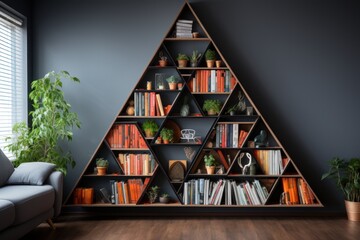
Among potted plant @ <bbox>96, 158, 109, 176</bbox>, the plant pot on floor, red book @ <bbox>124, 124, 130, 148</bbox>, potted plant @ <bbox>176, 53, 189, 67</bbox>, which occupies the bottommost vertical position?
the plant pot on floor

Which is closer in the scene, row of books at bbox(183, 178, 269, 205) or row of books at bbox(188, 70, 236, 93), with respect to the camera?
row of books at bbox(183, 178, 269, 205)

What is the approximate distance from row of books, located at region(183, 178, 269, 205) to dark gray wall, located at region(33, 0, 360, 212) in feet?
2.31

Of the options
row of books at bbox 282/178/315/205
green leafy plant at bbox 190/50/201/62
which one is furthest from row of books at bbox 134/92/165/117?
row of books at bbox 282/178/315/205

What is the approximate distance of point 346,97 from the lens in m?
5.20

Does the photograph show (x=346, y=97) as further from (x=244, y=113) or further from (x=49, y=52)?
(x=49, y=52)

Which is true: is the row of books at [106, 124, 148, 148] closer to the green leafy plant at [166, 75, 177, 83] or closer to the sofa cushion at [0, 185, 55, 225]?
the green leafy plant at [166, 75, 177, 83]

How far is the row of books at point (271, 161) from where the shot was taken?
4965mm

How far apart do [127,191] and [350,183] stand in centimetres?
267

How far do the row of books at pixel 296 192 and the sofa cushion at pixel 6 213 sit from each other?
3.06 meters

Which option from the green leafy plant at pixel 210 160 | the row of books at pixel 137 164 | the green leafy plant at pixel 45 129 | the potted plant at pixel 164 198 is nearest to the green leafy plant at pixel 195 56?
the green leafy plant at pixel 210 160

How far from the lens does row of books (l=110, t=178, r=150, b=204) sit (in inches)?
197

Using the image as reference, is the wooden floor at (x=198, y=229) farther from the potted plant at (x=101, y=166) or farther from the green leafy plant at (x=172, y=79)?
the green leafy plant at (x=172, y=79)

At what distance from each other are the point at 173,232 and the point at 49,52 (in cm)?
283

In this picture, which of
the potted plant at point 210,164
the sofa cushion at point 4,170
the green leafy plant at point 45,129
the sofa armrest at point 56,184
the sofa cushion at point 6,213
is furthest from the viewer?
the potted plant at point 210,164
